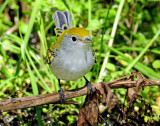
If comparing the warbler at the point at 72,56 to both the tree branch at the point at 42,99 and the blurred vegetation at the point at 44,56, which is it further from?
the blurred vegetation at the point at 44,56

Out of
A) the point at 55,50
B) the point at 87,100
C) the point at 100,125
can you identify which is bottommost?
the point at 100,125

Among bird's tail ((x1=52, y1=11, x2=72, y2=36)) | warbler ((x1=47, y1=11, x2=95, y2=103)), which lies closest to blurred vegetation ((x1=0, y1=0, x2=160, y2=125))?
bird's tail ((x1=52, y1=11, x2=72, y2=36))

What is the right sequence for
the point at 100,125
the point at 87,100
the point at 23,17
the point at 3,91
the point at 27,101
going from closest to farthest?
the point at 27,101 → the point at 87,100 → the point at 100,125 → the point at 3,91 → the point at 23,17

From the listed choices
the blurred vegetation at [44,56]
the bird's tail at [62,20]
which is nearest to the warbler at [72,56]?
the blurred vegetation at [44,56]

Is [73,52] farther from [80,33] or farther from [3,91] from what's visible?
[3,91]

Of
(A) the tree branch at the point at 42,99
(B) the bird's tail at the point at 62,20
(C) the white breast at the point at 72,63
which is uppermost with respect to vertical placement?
(B) the bird's tail at the point at 62,20

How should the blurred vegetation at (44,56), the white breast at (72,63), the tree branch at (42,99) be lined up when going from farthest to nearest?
the blurred vegetation at (44,56) → the white breast at (72,63) → the tree branch at (42,99)

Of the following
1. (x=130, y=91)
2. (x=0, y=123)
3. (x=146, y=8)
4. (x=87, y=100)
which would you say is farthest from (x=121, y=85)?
(x=146, y=8)
